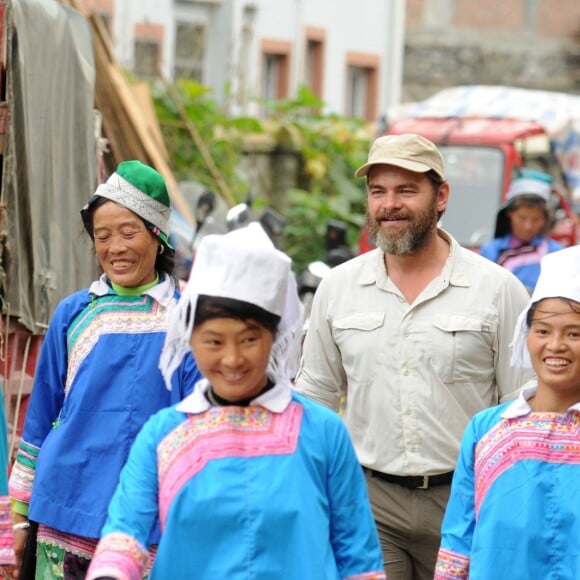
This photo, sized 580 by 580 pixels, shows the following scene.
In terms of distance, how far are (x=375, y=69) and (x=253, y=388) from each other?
24.6 m

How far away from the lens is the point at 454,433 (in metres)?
5.93

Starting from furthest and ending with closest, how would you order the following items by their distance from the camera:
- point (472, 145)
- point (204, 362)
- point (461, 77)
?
point (461, 77) → point (472, 145) → point (204, 362)

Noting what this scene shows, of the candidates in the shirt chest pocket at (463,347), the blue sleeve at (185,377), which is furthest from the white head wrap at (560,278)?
the blue sleeve at (185,377)

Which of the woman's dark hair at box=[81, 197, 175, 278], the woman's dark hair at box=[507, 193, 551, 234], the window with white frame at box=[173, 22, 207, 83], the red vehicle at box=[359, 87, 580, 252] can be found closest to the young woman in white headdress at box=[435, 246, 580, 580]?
the woman's dark hair at box=[81, 197, 175, 278]

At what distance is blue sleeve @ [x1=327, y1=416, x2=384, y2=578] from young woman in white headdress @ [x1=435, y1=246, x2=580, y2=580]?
0.54 metres

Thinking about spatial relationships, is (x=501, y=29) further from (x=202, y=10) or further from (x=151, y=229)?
(x=151, y=229)

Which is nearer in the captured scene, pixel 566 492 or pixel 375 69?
pixel 566 492

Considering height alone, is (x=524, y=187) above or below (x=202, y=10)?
below

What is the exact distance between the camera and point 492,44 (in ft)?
118

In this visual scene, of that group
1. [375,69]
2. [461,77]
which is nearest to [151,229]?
[375,69]

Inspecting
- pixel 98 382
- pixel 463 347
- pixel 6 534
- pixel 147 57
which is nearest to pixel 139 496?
pixel 6 534

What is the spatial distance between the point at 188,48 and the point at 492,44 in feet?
43.0

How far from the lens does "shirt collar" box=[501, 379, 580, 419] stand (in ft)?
16.5

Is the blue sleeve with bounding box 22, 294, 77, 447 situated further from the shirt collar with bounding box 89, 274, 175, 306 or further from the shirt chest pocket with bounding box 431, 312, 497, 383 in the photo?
the shirt chest pocket with bounding box 431, 312, 497, 383
